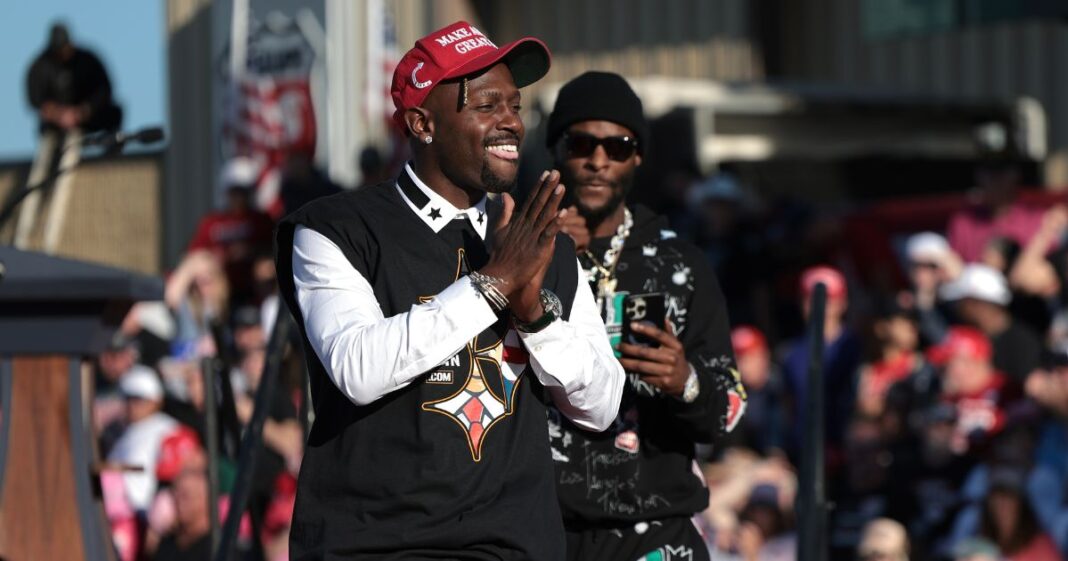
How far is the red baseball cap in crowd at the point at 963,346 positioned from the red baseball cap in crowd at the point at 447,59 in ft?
17.4

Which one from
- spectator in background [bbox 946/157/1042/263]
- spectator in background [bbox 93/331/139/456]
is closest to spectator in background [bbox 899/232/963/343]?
spectator in background [bbox 946/157/1042/263]

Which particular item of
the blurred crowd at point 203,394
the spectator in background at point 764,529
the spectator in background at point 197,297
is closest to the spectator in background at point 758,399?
the spectator in background at point 764,529

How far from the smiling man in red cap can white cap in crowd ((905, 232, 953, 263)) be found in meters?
6.52

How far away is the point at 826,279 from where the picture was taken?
9961 millimetres

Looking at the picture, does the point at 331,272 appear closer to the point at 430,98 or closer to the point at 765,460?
the point at 430,98

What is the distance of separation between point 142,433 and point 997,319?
186 inches

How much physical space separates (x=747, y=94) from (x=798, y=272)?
278 cm

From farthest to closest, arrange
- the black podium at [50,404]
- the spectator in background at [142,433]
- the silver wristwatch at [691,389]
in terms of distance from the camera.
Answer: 1. the spectator in background at [142,433]
2. the black podium at [50,404]
3. the silver wristwatch at [691,389]

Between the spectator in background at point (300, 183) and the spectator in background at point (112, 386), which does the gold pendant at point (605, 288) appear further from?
the spectator in background at point (112, 386)

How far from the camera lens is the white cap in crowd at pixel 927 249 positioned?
10172 millimetres

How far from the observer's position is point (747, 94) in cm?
1356

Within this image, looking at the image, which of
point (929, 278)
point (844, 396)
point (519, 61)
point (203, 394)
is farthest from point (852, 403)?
point (519, 61)

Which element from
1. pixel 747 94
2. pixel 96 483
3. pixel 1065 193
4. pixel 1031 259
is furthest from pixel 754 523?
pixel 747 94

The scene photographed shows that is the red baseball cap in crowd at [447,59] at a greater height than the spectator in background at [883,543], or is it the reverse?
the red baseball cap in crowd at [447,59]
